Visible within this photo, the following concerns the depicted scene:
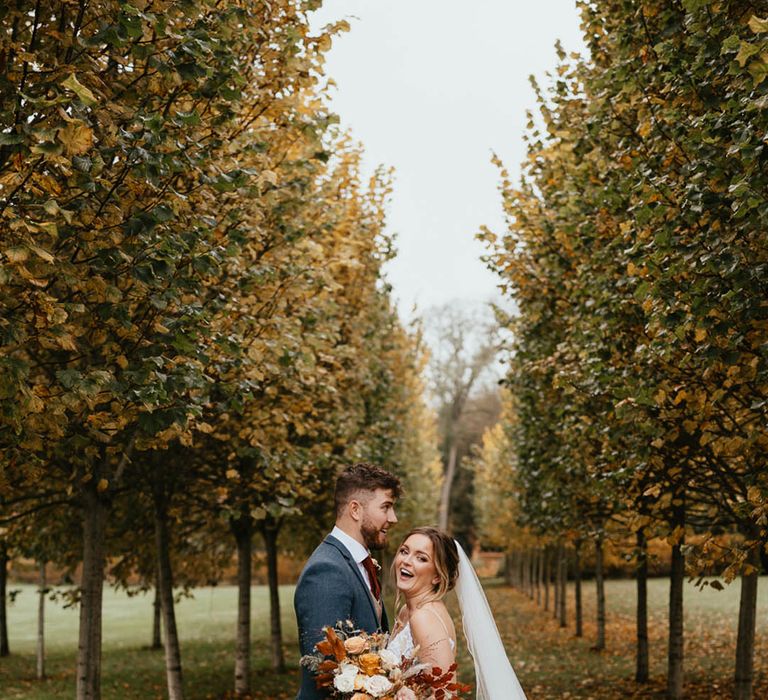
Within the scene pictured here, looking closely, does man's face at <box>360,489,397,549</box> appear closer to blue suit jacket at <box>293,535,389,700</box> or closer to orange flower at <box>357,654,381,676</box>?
blue suit jacket at <box>293,535,389,700</box>

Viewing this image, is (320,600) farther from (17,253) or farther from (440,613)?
(17,253)

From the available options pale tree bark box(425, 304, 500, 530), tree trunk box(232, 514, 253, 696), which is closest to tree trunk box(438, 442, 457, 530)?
pale tree bark box(425, 304, 500, 530)

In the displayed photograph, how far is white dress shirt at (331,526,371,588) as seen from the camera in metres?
4.61

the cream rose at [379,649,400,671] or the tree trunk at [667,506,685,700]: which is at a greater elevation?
the cream rose at [379,649,400,671]

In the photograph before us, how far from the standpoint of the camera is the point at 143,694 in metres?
16.6

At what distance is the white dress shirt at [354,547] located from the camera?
4.61 metres

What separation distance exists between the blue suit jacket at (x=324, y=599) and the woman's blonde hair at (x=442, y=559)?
0.87 meters

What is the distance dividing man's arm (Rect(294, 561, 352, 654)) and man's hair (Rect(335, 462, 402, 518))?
414 mm

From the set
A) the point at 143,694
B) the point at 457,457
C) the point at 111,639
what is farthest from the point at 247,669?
the point at 457,457

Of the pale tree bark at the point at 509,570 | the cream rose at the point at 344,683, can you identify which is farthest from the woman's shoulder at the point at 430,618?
the pale tree bark at the point at 509,570

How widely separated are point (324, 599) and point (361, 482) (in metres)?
0.65

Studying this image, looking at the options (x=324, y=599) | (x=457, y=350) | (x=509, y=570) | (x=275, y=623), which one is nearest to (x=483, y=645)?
(x=324, y=599)

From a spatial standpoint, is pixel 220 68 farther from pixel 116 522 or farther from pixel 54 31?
pixel 116 522

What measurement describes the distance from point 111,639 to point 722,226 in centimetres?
2771
